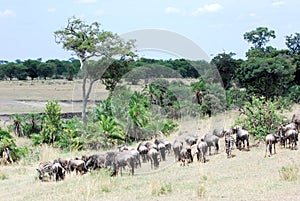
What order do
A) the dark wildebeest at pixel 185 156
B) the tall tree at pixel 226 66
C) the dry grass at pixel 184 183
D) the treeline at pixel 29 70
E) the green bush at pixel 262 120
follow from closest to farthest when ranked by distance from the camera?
the dry grass at pixel 184 183, the dark wildebeest at pixel 185 156, the green bush at pixel 262 120, the tall tree at pixel 226 66, the treeline at pixel 29 70

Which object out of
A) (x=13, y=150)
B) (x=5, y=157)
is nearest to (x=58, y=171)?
(x=5, y=157)

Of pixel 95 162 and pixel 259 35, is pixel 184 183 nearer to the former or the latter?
pixel 95 162

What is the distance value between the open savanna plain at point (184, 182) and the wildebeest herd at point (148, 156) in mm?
229

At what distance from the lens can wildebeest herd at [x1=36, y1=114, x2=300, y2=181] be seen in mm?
13479

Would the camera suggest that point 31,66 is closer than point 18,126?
No

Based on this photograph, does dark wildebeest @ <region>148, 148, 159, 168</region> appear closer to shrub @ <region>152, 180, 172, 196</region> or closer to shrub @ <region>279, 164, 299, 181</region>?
shrub @ <region>152, 180, 172, 196</region>

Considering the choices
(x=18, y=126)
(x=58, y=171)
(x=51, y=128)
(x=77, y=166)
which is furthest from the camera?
(x=18, y=126)

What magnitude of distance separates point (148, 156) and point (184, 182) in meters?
3.53

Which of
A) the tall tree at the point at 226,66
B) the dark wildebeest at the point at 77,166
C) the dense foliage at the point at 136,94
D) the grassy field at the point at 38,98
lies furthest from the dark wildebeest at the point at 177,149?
the tall tree at the point at 226,66

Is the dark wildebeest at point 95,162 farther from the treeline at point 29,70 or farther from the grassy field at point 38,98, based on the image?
the treeline at point 29,70

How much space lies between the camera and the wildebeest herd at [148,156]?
13.5 meters

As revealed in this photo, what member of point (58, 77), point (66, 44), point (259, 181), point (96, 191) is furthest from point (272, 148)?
point (58, 77)

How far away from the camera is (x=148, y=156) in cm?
1508

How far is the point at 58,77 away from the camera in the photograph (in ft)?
283
